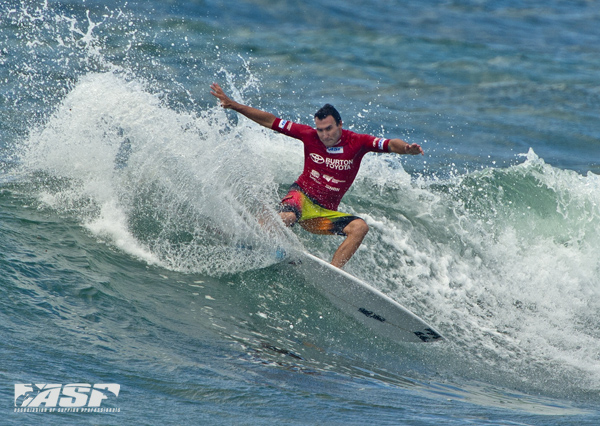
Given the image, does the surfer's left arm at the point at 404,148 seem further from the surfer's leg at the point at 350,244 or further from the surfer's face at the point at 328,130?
the surfer's leg at the point at 350,244

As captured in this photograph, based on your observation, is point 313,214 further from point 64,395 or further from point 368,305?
point 64,395

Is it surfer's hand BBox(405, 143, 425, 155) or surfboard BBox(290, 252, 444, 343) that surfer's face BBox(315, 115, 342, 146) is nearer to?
surfer's hand BBox(405, 143, 425, 155)

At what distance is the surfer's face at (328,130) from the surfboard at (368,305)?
1.28 m

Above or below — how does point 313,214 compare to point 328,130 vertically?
below

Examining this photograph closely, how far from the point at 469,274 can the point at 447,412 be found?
379cm

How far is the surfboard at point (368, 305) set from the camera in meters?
6.53

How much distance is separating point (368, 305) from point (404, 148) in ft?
5.49

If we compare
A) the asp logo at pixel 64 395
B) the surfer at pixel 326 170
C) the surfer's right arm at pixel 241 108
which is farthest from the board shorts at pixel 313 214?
the asp logo at pixel 64 395

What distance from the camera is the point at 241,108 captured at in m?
7.06

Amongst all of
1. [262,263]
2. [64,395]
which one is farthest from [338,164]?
[64,395]

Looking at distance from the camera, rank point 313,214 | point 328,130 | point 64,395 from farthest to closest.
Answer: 1. point 313,214
2. point 328,130
3. point 64,395

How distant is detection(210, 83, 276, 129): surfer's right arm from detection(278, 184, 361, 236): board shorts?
0.91 meters

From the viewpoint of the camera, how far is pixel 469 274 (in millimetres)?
8445

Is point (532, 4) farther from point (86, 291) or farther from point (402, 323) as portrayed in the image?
point (86, 291)
